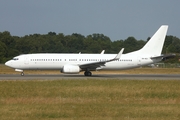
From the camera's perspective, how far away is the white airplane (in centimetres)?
4231

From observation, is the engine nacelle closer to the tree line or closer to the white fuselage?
the white fuselage

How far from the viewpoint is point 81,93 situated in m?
21.5

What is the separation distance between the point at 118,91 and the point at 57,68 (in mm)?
21177

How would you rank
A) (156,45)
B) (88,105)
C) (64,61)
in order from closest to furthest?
1. (88,105)
2. (64,61)
3. (156,45)

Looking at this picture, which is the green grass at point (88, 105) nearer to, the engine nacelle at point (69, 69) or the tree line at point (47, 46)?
the engine nacelle at point (69, 69)

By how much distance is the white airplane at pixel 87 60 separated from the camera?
139 feet

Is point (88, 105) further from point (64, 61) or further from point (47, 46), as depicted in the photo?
point (47, 46)

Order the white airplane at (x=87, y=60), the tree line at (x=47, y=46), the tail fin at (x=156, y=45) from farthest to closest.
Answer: the tree line at (x=47, y=46) < the tail fin at (x=156, y=45) < the white airplane at (x=87, y=60)

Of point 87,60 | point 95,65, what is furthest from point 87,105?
point 87,60

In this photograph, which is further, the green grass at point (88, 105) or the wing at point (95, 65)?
the wing at point (95, 65)

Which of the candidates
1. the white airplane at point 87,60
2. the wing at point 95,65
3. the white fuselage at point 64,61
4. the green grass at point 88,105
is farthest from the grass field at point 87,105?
the white fuselage at point 64,61

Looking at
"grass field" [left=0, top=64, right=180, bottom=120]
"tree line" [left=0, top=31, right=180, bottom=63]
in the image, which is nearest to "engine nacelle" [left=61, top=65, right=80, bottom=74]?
"grass field" [left=0, top=64, right=180, bottom=120]

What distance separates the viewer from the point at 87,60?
1726 inches

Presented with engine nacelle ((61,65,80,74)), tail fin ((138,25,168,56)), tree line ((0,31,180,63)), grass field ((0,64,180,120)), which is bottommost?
grass field ((0,64,180,120))
